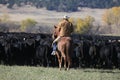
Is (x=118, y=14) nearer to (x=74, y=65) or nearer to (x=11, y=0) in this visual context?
(x=11, y=0)

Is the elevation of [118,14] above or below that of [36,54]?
below

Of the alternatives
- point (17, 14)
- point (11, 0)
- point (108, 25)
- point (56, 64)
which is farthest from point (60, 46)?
point (11, 0)

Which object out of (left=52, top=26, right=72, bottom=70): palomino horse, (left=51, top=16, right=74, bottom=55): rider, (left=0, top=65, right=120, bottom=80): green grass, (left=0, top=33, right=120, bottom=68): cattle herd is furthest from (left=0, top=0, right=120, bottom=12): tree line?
(left=0, top=65, right=120, bottom=80): green grass

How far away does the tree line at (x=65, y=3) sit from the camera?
175 meters

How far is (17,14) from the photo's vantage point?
154m

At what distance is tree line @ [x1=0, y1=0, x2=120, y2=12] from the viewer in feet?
575

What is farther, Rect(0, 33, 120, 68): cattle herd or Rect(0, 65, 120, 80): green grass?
Rect(0, 33, 120, 68): cattle herd

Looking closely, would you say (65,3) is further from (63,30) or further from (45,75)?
(45,75)

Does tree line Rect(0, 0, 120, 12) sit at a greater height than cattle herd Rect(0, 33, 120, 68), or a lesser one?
lesser

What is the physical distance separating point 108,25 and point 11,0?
6430cm

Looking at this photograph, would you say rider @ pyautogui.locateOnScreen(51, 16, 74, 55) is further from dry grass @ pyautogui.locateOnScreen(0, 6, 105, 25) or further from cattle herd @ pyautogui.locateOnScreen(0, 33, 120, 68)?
dry grass @ pyautogui.locateOnScreen(0, 6, 105, 25)

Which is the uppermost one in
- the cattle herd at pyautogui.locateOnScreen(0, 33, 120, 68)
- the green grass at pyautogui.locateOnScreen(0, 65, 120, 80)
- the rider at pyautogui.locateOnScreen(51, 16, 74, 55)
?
the rider at pyautogui.locateOnScreen(51, 16, 74, 55)

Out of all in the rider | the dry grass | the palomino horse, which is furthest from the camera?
the dry grass

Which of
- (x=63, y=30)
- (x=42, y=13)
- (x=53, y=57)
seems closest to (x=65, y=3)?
(x=42, y=13)
